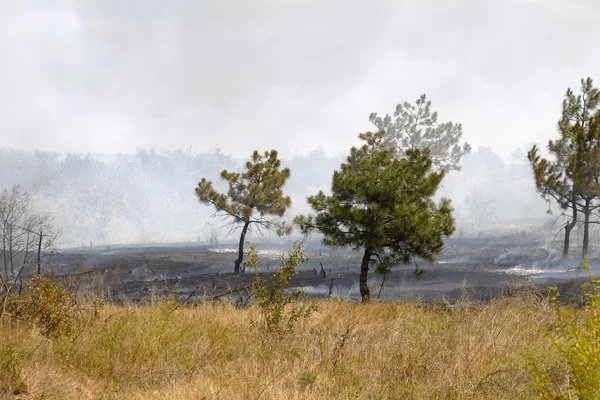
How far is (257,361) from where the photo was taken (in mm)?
5090

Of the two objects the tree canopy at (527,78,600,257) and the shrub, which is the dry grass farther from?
the tree canopy at (527,78,600,257)

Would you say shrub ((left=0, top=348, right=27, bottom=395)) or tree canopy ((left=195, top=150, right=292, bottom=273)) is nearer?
shrub ((left=0, top=348, right=27, bottom=395))

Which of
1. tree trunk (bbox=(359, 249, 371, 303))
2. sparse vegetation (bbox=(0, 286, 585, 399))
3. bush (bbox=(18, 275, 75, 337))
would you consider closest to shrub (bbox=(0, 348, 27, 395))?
sparse vegetation (bbox=(0, 286, 585, 399))

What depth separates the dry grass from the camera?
13.4 ft

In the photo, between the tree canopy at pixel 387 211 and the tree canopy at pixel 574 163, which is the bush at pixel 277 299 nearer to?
the tree canopy at pixel 387 211

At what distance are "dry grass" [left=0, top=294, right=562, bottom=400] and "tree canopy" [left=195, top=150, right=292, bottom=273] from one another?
21861mm

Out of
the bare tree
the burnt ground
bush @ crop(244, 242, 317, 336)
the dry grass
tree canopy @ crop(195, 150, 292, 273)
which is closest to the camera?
the dry grass

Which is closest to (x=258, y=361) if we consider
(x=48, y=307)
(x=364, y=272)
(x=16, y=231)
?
(x=48, y=307)

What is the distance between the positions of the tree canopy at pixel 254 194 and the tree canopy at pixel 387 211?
15.3 metres

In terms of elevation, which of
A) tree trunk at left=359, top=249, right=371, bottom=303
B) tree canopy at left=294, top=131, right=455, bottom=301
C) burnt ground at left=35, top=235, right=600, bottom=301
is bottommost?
burnt ground at left=35, top=235, right=600, bottom=301

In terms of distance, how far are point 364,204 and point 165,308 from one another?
24.8 feet

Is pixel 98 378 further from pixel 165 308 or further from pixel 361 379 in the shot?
pixel 361 379

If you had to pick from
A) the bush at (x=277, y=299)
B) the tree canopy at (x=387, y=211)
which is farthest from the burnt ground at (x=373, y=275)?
the bush at (x=277, y=299)

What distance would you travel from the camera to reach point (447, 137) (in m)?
43.5
